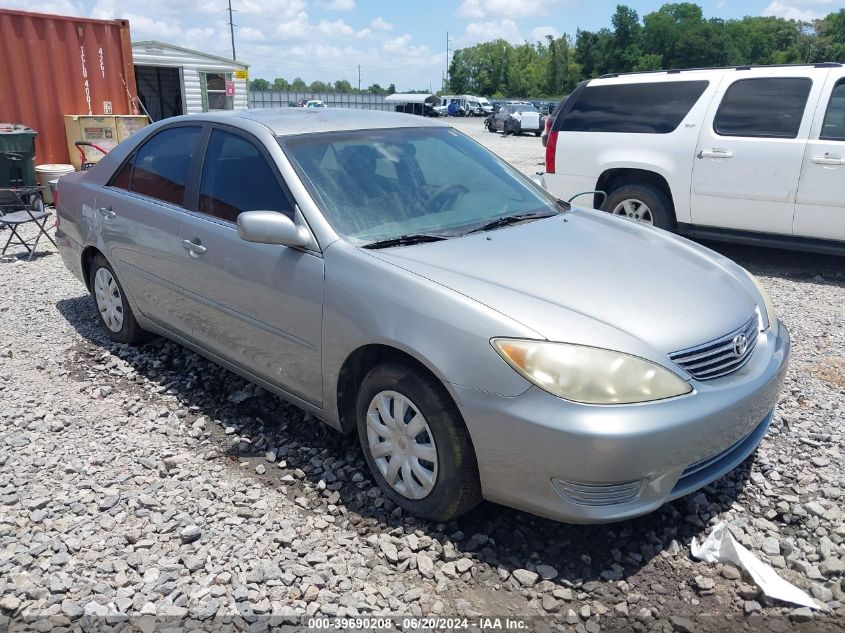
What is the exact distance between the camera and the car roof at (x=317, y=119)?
12.3 ft

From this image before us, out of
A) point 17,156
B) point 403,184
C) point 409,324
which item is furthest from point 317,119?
point 17,156

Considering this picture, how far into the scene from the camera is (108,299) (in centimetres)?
499

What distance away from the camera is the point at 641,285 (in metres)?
2.93

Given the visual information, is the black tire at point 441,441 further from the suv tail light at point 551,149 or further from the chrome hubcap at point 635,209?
the suv tail light at point 551,149

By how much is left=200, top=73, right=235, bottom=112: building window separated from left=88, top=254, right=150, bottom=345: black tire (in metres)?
18.7

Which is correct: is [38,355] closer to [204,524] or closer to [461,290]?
[204,524]

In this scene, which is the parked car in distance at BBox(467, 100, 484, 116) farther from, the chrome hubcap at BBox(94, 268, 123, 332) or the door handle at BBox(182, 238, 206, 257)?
the door handle at BBox(182, 238, 206, 257)

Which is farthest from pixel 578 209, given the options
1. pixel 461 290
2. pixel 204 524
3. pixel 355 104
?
pixel 355 104

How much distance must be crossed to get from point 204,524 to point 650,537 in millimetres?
1907

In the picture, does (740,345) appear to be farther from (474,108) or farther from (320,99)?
(320,99)

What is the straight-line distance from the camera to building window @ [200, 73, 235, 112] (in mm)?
22188

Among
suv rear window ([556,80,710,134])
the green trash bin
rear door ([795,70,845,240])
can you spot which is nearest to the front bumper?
rear door ([795,70,845,240])

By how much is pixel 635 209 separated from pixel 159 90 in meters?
22.0

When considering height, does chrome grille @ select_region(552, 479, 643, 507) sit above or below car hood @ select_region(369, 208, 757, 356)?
below
